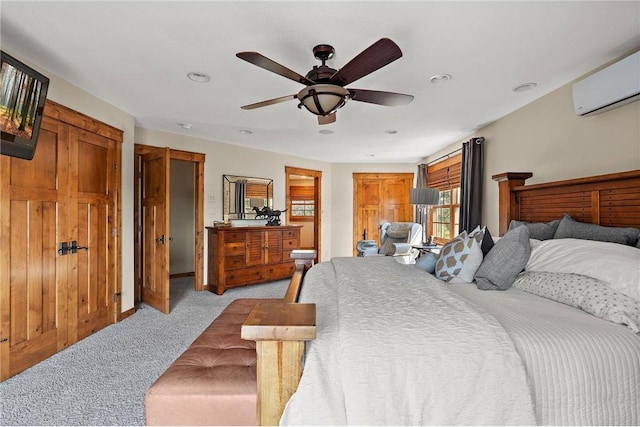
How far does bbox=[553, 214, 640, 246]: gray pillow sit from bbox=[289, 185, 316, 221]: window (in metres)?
6.63

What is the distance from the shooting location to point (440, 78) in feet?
8.27

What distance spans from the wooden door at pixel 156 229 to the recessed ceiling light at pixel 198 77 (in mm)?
1224

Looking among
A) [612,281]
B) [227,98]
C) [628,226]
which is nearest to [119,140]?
[227,98]

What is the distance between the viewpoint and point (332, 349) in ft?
3.59

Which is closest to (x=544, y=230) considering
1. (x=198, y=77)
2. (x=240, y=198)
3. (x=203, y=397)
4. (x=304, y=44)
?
(x=304, y=44)

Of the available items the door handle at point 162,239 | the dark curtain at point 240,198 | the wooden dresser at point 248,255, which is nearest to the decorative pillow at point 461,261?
the wooden dresser at point 248,255

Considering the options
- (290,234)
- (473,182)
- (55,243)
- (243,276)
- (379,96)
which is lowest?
(243,276)

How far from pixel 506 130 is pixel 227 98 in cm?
306

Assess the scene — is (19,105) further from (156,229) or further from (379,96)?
(379,96)

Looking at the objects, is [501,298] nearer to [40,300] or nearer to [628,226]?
[628,226]

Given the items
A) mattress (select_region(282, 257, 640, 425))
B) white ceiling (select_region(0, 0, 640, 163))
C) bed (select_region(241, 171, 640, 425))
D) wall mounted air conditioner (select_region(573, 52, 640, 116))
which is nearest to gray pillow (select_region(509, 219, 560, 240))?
bed (select_region(241, 171, 640, 425))

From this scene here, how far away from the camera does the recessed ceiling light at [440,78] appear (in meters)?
2.47

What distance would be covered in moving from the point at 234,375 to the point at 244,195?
13.4 feet

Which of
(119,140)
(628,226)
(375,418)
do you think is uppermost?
(119,140)
